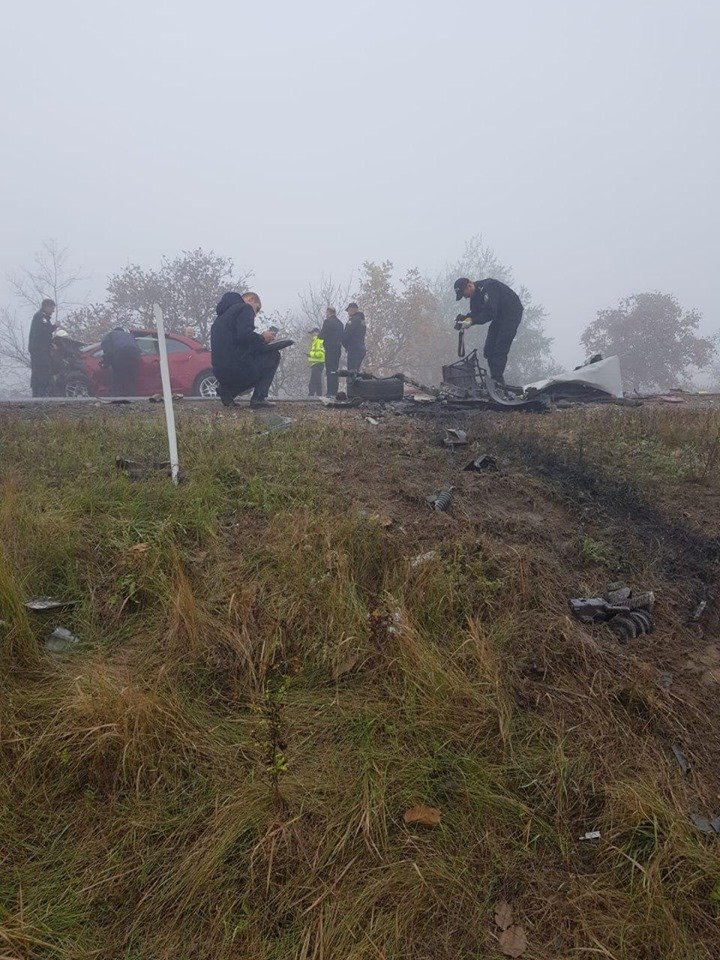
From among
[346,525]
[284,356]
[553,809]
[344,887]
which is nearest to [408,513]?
[346,525]

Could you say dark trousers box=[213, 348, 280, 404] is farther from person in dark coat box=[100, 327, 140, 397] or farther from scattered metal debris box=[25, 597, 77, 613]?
scattered metal debris box=[25, 597, 77, 613]

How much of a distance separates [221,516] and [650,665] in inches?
97.1

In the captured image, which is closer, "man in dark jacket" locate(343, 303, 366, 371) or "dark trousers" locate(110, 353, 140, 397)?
"dark trousers" locate(110, 353, 140, 397)

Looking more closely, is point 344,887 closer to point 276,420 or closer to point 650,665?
point 650,665

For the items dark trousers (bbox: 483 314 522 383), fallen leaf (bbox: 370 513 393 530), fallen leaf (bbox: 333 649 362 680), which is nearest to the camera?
fallen leaf (bbox: 333 649 362 680)

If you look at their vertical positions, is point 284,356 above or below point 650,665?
above

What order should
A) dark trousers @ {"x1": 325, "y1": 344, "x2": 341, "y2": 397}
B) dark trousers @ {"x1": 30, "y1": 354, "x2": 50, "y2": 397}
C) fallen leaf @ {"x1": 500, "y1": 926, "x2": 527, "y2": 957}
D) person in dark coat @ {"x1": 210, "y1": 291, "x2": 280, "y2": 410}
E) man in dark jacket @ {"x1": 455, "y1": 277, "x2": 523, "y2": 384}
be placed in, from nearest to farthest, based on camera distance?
1. fallen leaf @ {"x1": 500, "y1": 926, "x2": 527, "y2": 957}
2. person in dark coat @ {"x1": 210, "y1": 291, "x2": 280, "y2": 410}
3. man in dark jacket @ {"x1": 455, "y1": 277, "x2": 523, "y2": 384}
4. dark trousers @ {"x1": 30, "y1": 354, "x2": 50, "y2": 397}
5. dark trousers @ {"x1": 325, "y1": 344, "x2": 341, "y2": 397}

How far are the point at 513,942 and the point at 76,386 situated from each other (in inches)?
432

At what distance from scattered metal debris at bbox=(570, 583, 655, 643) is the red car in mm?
9176

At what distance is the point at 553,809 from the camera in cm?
196

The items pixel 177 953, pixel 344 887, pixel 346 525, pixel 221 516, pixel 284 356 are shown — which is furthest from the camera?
pixel 284 356

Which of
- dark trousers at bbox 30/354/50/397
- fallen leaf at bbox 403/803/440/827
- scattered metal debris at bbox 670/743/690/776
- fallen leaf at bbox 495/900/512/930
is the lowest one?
fallen leaf at bbox 495/900/512/930

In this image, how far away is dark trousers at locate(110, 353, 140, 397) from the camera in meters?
9.95

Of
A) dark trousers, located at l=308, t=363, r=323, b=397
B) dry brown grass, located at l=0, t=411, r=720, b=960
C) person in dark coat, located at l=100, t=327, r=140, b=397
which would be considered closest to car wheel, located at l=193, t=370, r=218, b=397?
person in dark coat, located at l=100, t=327, r=140, b=397
